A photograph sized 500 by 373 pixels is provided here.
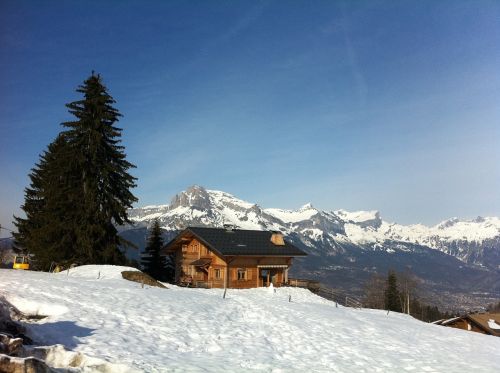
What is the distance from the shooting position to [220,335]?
1748cm

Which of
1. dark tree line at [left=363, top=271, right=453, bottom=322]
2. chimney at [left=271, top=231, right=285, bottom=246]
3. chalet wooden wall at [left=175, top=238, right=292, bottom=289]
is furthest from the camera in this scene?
dark tree line at [left=363, top=271, right=453, bottom=322]

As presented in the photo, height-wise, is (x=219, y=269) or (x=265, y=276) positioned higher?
(x=219, y=269)

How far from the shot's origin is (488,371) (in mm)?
16609

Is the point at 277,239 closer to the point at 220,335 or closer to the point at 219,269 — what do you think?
the point at 219,269

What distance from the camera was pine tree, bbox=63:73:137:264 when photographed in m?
35.7

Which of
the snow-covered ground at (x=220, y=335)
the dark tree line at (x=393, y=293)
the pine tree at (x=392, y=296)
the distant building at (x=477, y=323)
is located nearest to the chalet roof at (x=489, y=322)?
the distant building at (x=477, y=323)

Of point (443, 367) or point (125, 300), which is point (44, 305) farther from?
point (443, 367)

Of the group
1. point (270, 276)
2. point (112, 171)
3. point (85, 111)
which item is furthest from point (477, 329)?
point (85, 111)

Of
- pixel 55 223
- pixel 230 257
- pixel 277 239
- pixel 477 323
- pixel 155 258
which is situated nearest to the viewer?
pixel 55 223

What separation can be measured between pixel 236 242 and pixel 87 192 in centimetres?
1959

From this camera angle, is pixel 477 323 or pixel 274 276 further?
pixel 477 323

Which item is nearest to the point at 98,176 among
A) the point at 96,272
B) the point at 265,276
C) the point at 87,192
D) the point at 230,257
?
the point at 87,192

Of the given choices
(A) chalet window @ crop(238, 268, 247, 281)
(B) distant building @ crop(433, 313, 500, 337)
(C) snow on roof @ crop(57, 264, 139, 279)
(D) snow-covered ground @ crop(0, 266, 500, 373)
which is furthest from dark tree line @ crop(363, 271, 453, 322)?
(C) snow on roof @ crop(57, 264, 139, 279)

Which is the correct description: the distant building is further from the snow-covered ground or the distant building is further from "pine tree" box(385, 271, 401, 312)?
the snow-covered ground
